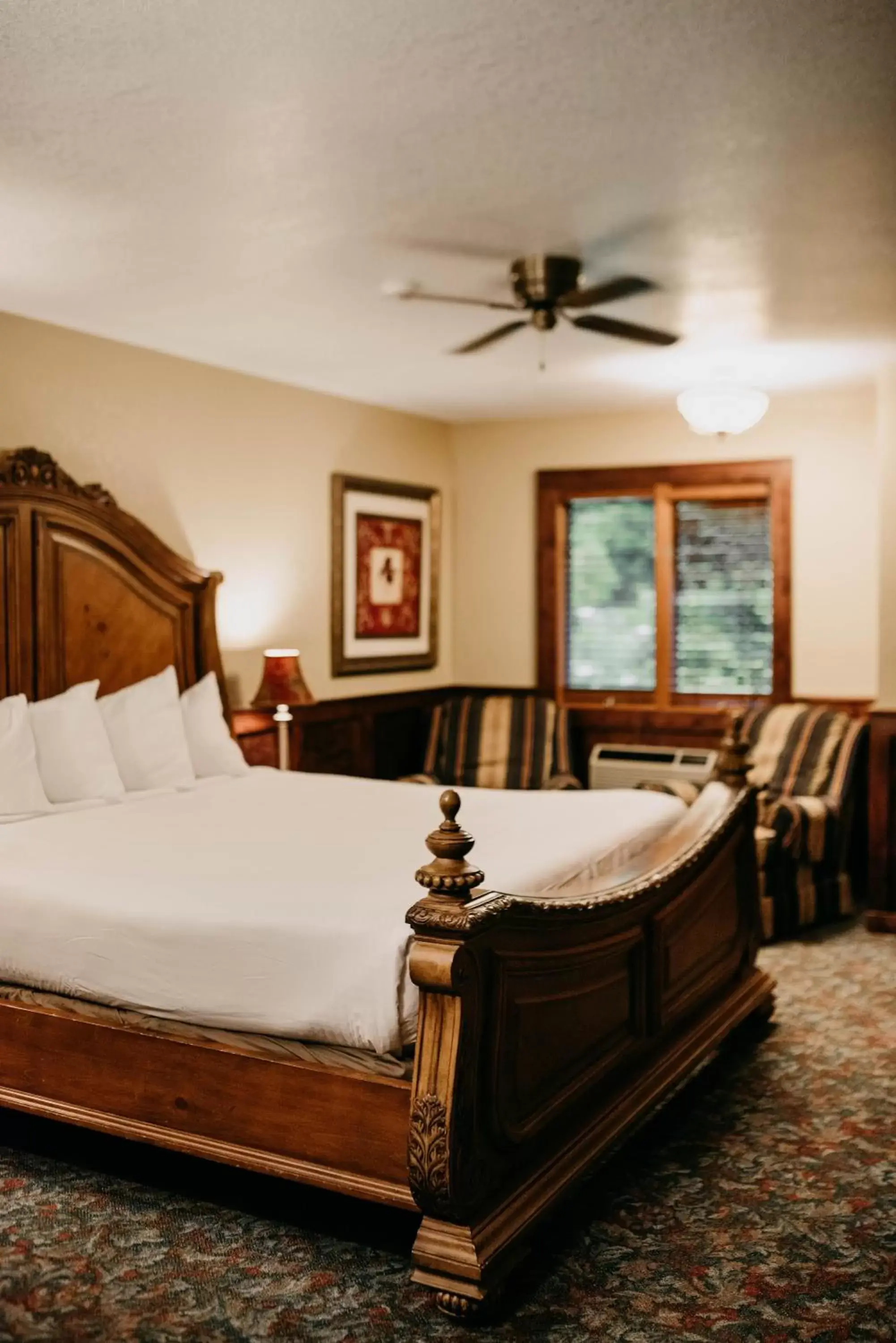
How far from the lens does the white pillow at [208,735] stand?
4.91 metres

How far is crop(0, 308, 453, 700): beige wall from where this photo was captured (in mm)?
4844

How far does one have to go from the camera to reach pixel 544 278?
398 cm

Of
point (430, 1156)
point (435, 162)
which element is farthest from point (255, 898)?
point (435, 162)

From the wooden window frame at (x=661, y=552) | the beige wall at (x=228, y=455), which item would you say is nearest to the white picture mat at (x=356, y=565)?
the beige wall at (x=228, y=455)

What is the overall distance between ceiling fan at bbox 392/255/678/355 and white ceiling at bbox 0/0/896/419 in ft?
0.25

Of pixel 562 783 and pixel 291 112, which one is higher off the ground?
pixel 291 112

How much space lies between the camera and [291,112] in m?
2.79

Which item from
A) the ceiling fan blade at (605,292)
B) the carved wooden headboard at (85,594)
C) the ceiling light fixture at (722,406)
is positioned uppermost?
the ceiling fan blade at (605,292)

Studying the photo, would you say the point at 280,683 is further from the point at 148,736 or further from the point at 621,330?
the point at 621,330

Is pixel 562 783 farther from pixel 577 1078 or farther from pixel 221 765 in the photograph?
pixel 577 1078

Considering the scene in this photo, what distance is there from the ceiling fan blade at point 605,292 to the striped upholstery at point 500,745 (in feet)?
10.1

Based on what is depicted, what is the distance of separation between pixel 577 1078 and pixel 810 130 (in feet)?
7.38

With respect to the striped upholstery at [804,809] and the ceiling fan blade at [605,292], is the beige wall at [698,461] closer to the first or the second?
the striped upholstery at [804,809]

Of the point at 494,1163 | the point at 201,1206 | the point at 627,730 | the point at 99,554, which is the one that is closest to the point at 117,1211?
the point at 201,1206
